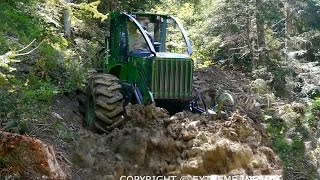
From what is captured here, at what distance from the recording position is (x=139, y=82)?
26.0 feet

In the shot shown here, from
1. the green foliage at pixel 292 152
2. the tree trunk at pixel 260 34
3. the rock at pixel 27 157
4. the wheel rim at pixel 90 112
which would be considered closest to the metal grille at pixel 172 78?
the wheel rim at pixel 90 112

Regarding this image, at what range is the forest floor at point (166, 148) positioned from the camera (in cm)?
563

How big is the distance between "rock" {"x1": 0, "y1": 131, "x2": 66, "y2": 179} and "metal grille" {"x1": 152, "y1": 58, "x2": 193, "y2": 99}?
9.70 ft

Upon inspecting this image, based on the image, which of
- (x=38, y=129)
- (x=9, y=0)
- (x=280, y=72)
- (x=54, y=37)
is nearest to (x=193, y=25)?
(x=280, y=72)

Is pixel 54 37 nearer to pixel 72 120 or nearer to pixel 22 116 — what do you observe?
pixel 72 120

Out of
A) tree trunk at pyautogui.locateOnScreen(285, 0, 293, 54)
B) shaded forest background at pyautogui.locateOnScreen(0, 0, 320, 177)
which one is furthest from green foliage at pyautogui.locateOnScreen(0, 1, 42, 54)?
tree trunk at pyautogui.locateOnScreen(285, 0, 293, 54)

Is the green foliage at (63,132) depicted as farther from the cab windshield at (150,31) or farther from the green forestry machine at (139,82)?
the cab windshield at (150,31)

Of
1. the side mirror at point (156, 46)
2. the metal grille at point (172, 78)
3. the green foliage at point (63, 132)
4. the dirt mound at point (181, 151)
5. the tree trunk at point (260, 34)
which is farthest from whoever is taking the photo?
the tree trunk at point (260, 34)

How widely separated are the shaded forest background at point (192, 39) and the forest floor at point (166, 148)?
918 millimetres

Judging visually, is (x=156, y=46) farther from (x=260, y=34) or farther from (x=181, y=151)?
(x=260, y=34)

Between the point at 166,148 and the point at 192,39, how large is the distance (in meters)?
12.4

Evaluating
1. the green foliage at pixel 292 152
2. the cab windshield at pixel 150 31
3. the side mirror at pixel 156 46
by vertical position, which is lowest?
the green foliage at pixel 292 152

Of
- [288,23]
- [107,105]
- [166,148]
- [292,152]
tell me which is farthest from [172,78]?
[288,23]

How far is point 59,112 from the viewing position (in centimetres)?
797
